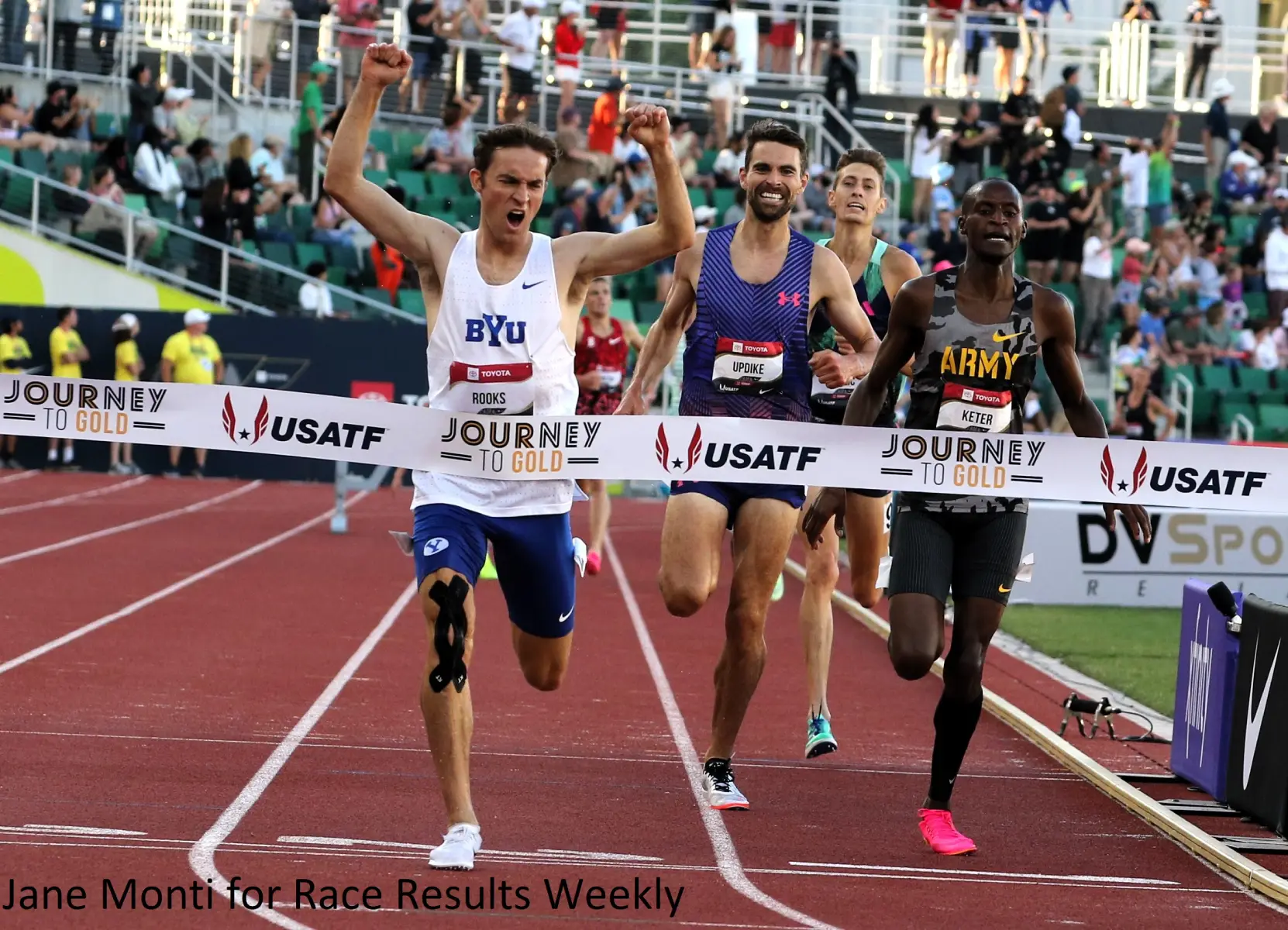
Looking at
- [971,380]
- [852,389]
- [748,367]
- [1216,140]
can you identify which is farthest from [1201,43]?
[971,380]

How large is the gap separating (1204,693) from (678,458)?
251 centimetres

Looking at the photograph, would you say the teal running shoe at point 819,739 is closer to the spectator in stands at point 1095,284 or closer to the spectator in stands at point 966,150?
the spectator in stands at point 1095,284

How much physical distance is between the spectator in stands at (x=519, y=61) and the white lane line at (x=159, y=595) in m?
8.60

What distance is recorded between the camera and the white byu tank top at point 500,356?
20.2 feet

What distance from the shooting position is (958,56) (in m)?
30.6

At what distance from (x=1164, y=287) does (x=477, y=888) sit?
21.8 metres

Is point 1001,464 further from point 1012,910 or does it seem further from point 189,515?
point 189,515

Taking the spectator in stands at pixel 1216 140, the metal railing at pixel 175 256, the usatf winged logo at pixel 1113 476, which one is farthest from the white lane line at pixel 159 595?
the spectator in stands at pixel 1216 140

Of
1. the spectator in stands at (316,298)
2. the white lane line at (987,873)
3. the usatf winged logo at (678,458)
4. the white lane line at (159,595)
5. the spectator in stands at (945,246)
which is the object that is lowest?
the white lane line at (159,595)

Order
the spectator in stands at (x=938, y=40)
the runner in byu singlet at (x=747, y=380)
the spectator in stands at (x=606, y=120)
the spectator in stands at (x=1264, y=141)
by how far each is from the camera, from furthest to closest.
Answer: the spectator in stands at (x=938, y=40) < the spectator in stands at (x=1264, y=141) < the spectator in stands at (x=606, y=120) < the runner in byu singlet at (x=747, y=380)

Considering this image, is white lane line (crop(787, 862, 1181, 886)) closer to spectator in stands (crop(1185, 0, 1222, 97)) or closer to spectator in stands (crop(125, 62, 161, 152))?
spectator in stands (crop(125, 62, 161, 152))

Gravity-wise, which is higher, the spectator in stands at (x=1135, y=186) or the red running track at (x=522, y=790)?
the spectator in stands at (x=1135, y=186)

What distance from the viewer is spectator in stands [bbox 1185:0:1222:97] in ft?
102

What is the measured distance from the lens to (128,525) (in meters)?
18.6
